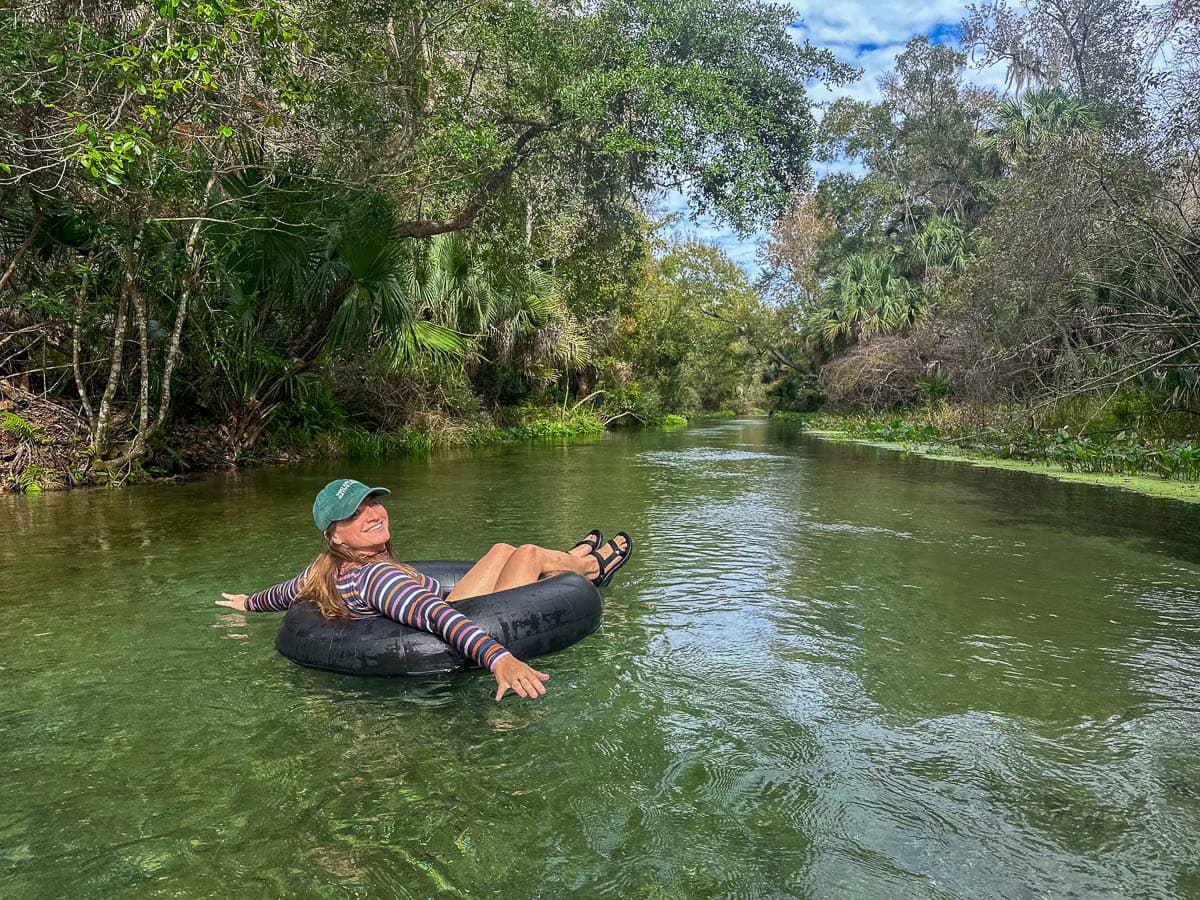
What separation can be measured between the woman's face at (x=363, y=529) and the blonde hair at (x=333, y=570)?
0.11 feet

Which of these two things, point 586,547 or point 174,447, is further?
point 174,447

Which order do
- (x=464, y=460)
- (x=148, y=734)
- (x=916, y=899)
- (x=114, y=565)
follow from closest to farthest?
1. (x=916, y=899)
2. (x=148, y=734)
3. (x=114, y=565)
4. (x=464, y=460)

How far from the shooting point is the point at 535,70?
32.2 ft

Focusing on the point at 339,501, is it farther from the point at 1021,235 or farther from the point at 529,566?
the point at 1021,235

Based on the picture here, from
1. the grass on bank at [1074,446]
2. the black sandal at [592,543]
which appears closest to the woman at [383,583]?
the black sandal at [592,543]

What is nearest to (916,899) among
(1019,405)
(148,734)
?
(148,734)

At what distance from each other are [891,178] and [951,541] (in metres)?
26.2

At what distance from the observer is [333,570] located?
327 centimetres

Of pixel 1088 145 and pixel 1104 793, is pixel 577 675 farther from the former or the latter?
pixel 1088 145

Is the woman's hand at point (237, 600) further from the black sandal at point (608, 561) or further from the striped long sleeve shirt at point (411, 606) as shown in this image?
the black sandal at point (608, 561)

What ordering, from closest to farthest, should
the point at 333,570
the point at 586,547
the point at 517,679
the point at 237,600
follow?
the point at 517,679 < the point at 333,570 < the point at 237,600 < the point at 586,547

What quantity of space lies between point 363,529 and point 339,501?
0.50 ft

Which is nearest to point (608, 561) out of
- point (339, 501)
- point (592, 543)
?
point (592, 543)

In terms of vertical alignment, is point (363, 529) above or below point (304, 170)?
below
